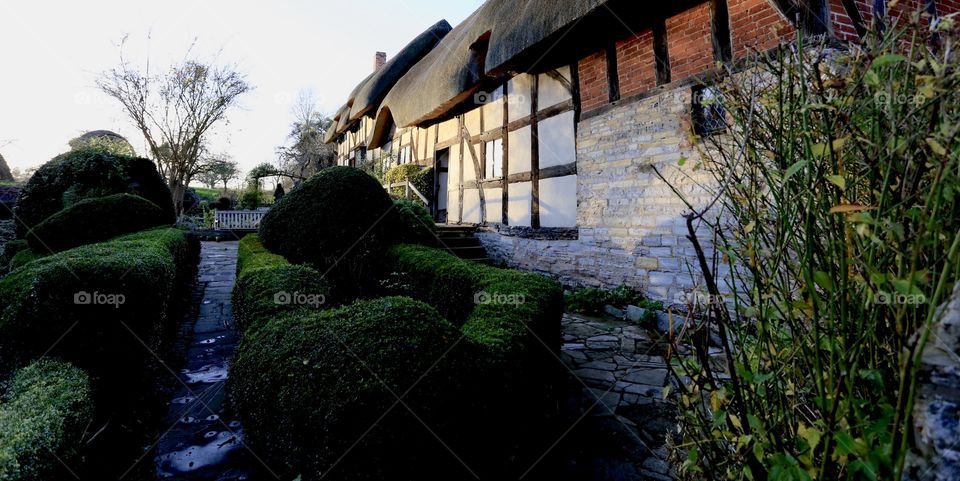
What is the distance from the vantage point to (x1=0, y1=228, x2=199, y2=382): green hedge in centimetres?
266

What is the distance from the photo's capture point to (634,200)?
5.96 meters

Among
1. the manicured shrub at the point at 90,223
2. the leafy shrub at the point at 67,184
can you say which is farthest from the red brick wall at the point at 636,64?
the leafy shrub at the point at 67,184

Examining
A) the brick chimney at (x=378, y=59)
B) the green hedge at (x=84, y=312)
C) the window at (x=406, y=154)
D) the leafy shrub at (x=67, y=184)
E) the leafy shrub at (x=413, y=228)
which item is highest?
the brick chimney at (x=378, y=59)

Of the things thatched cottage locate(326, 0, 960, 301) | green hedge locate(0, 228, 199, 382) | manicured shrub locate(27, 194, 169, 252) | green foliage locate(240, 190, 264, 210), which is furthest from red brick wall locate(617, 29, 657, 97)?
green foliage locate(240, 190, 264, 210)

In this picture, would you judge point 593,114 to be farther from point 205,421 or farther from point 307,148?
point 307,148

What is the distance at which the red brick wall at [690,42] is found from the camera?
16.8ft

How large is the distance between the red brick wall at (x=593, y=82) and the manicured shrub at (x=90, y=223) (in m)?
7.28

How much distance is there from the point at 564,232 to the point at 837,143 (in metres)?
6.14

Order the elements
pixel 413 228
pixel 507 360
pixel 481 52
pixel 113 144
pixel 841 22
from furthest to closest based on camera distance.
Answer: pixel 113 144
pixel 481 52
pixel 413 228
pixel 841 22
pixel 507 360

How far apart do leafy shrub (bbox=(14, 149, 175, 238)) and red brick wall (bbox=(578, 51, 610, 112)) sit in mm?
8895

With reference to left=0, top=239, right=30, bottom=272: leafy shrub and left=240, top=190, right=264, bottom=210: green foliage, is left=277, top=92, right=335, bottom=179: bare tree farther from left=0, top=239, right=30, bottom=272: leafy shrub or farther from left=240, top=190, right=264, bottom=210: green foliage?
left=0, top=239, right=30, bottom=272: leafy shrub

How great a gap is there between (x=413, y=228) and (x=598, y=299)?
3316 mm

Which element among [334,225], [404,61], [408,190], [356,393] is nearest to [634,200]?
[334,225]

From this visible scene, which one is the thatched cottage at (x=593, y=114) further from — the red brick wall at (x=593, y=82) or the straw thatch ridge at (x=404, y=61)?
the straw thatch ridge at (x=404, y=61)
